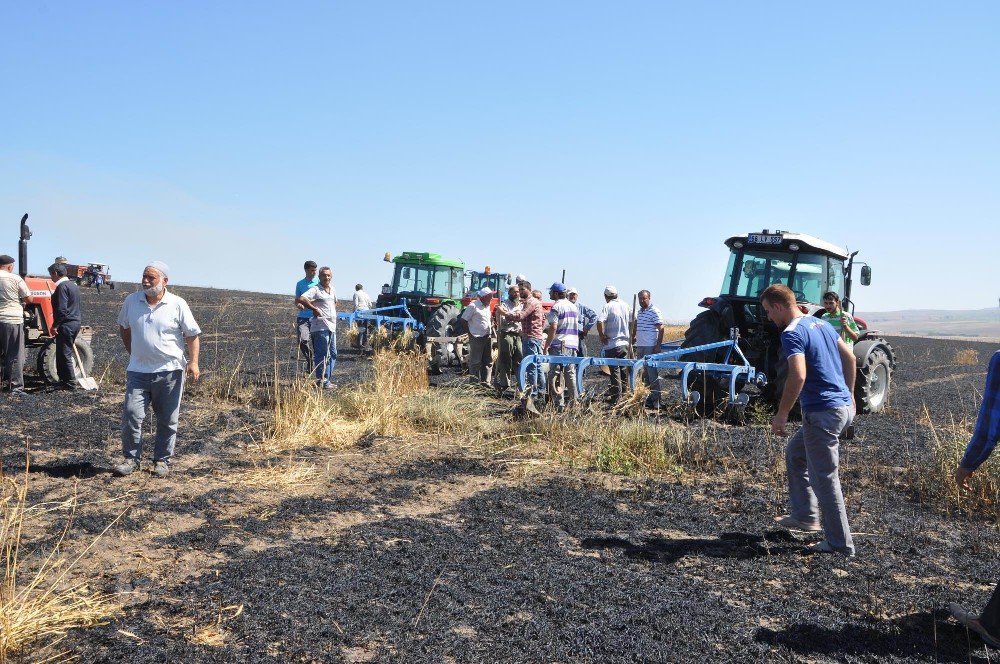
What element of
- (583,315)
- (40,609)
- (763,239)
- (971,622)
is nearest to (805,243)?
(763,239)

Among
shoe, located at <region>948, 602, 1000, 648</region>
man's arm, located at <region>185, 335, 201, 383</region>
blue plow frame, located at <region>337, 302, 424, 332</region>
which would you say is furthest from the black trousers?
shoe, located at <region>948, 602, 1000, 648</region>

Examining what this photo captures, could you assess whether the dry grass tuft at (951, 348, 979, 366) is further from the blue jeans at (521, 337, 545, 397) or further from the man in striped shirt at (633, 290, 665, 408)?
the blue jeans at (521, 337, 545, 397)

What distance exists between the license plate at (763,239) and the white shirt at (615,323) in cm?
184

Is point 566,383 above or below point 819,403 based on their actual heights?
below

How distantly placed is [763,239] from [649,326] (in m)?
1.81

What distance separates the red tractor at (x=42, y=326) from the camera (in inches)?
388

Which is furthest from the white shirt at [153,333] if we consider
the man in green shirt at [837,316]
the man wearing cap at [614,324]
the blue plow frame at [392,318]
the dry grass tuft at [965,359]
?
the dry grass tuft at [965,359]

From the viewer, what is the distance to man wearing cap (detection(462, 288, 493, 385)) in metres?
10.8

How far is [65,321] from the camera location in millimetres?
9305

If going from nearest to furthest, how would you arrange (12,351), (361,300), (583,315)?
(12,351)
(583,315)
(361,300)

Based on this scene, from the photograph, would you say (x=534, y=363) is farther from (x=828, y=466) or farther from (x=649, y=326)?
(x=828, y=466)

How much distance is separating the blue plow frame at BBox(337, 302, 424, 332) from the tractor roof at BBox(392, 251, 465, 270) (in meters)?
0.99

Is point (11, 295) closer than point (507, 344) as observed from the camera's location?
Yes

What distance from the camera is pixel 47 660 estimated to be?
3.12 m
